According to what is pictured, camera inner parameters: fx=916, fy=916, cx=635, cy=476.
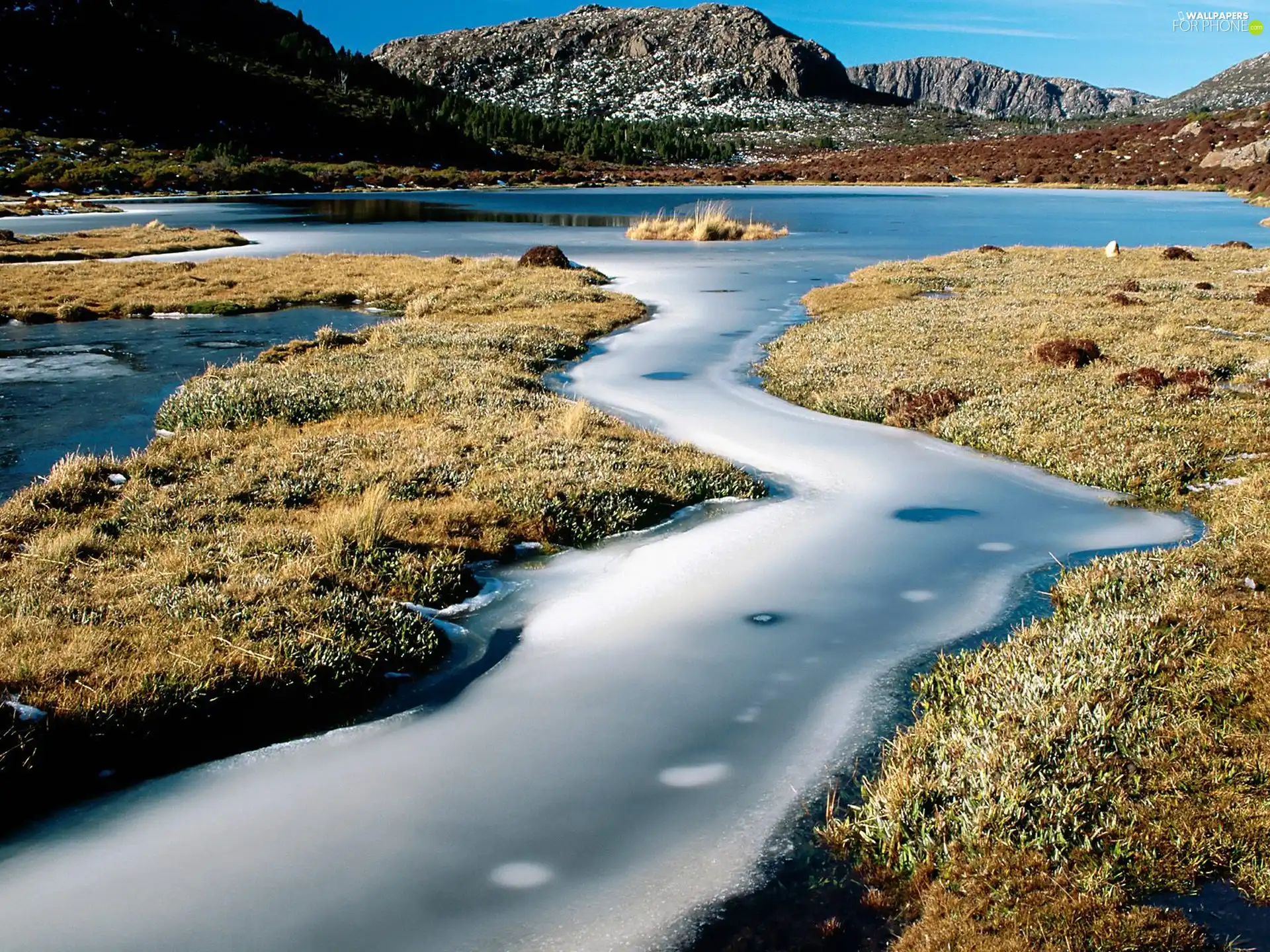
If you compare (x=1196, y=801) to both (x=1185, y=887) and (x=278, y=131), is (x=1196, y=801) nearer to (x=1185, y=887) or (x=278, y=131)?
(x=1185, y=887)

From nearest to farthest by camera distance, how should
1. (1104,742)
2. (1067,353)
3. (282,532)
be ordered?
(1104,742), (282,532), (1067,353)

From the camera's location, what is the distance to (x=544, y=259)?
120ft

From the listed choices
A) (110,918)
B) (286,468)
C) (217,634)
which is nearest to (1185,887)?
(110,918)

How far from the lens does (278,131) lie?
132375 mm

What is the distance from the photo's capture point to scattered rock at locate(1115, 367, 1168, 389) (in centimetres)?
1686

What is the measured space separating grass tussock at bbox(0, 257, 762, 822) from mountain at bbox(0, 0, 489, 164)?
118 metres

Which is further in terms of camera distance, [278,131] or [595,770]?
[278,131]

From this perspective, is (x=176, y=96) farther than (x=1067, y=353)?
Yes

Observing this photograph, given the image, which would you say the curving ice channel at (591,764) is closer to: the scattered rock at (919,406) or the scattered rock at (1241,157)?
the scattered rock at (919,406)

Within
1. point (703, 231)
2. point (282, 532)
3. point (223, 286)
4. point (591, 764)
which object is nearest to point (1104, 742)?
point (591, 764)

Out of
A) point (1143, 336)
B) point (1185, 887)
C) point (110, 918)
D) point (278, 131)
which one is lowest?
point (110, 918)

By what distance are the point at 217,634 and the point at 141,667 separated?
0.65m

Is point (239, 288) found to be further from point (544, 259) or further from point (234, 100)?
point (234, 100)

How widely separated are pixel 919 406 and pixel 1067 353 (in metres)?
5.01
